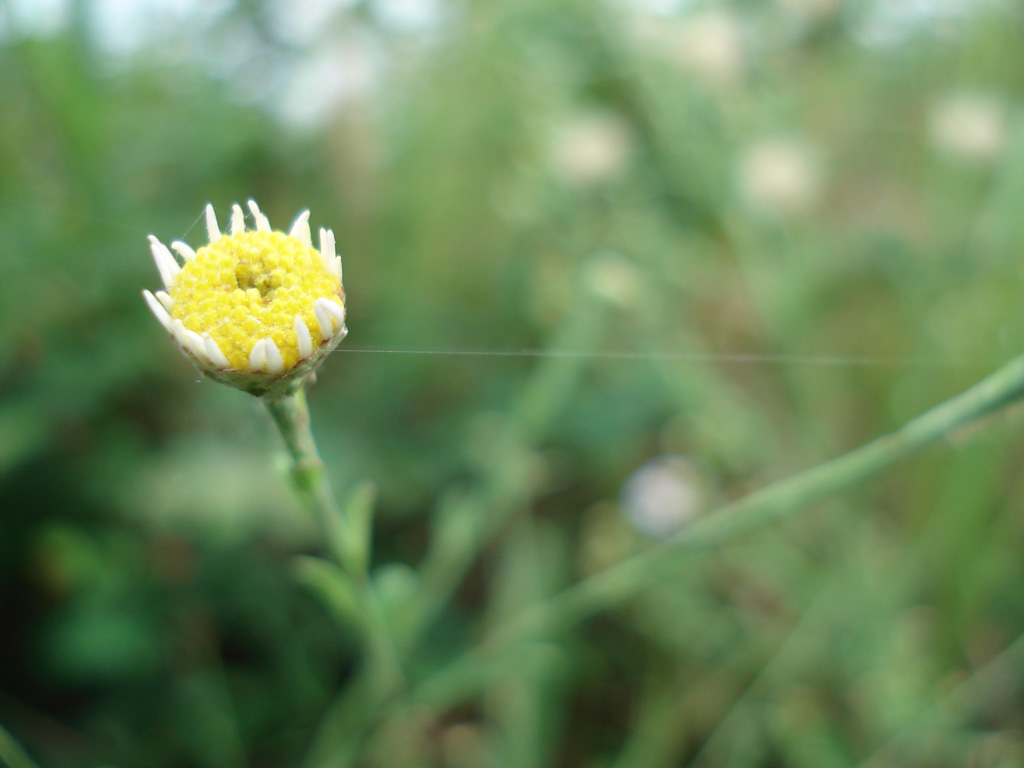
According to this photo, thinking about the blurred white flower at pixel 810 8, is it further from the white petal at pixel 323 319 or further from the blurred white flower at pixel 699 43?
the white petal at pixel 323 319

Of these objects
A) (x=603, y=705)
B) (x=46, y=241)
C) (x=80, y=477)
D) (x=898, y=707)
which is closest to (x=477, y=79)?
(x=46, y=241)

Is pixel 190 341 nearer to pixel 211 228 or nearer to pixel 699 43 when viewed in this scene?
pixel 211 228

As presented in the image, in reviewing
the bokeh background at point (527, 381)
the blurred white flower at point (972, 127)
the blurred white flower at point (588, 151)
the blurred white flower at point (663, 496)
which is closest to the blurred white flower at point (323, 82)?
the bokeh background at point (527, 381)

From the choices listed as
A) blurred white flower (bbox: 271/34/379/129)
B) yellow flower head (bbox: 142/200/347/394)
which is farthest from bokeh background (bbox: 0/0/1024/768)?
yellow flower head (bbox: 142/200/347/394)

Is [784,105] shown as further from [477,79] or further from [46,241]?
[46,241]

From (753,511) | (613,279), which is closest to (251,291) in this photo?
(753,511)

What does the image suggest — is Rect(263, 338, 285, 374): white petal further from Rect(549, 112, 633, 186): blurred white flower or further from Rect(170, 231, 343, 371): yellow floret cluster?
Rect(549, 112, 633, 186): blurred white flower
